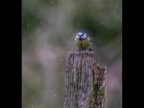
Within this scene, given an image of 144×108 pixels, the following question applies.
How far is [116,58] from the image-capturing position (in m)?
3.94

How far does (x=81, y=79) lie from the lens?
10.6ft

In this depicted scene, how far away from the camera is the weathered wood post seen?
3.23 metres

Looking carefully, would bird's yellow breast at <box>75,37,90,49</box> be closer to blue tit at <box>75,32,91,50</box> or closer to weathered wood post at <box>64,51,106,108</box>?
blue tit at <box>75,32,91,50</box>

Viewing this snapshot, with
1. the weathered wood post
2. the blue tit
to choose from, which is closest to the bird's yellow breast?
the blue tit

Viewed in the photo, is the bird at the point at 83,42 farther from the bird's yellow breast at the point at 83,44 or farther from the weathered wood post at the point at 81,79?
the weathered wood post at the point at 81,79

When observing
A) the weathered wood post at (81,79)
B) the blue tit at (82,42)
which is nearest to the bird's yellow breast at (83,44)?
the blue tit at (82,42)

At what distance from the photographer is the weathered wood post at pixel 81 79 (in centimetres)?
323

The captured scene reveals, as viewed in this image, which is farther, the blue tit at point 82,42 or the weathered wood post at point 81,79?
the blue tit at point 82,42

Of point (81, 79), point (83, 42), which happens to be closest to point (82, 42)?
point (83, 42)

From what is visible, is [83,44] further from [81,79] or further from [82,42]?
[81,79]

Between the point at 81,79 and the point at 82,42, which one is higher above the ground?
the point at 82,42
